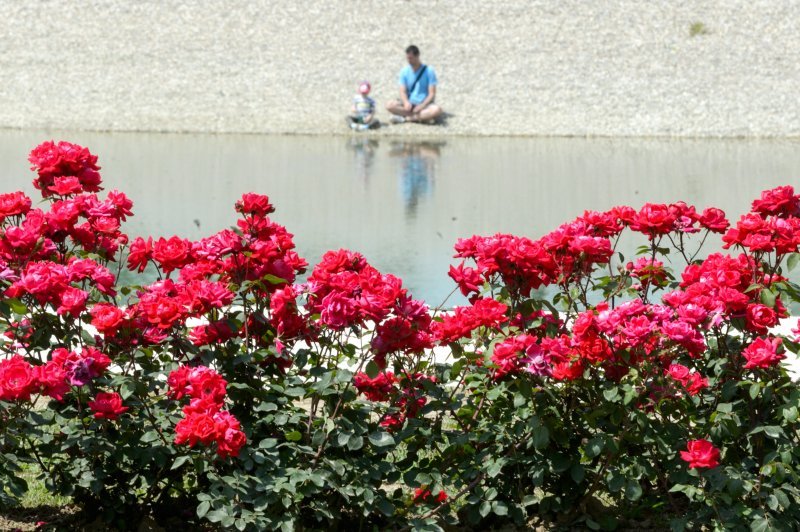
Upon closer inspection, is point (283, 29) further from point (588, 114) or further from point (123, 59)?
point (588, 114)

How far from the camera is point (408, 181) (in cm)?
1639

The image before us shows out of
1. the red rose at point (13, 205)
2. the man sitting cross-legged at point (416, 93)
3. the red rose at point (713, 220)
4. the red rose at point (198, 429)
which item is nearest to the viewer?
the red rose at point (198, 429)

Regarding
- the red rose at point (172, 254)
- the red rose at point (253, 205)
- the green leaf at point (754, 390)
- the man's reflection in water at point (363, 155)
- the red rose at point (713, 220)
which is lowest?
the man's reflection in water at point (363, 155)

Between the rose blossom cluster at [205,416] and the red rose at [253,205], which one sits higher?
the red rose at [253,205]

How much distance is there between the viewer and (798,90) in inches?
1089

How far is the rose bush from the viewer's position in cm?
329

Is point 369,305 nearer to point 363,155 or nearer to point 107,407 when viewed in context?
point 107,407

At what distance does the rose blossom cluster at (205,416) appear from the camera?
2998mm

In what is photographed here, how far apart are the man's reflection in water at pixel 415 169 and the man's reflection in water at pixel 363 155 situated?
1.34 ft

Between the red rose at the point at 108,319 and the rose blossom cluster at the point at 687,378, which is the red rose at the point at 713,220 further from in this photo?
the red rose at the point at 108,319

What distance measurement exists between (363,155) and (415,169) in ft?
8.31

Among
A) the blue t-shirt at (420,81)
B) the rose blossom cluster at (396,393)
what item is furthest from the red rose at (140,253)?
the blue t-shirt at (420,81)

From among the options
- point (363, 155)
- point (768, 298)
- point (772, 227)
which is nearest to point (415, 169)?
point (363, 155)

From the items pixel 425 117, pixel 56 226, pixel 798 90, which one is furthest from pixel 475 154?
pixel 56 226
